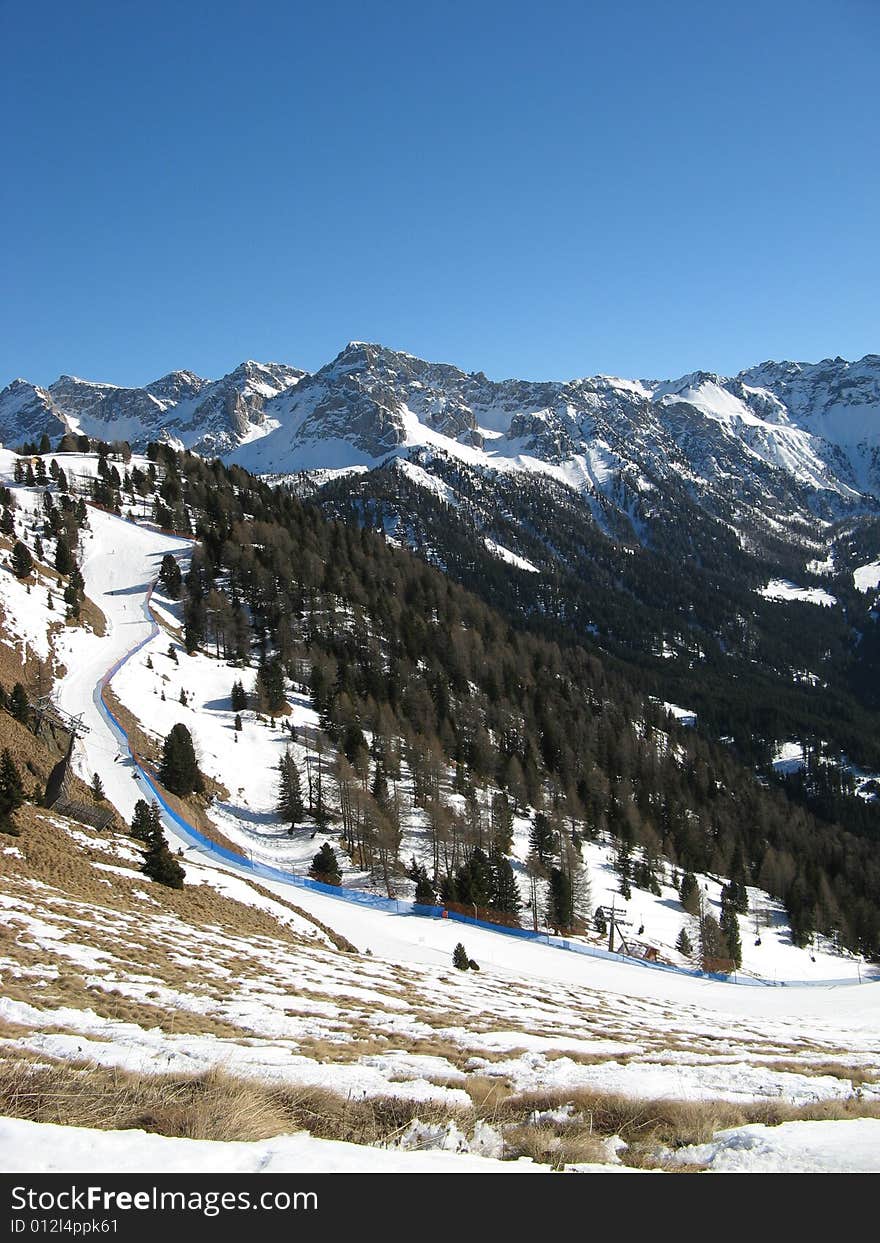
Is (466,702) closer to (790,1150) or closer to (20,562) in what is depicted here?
(20,562)

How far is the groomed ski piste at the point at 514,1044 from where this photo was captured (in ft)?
13.4

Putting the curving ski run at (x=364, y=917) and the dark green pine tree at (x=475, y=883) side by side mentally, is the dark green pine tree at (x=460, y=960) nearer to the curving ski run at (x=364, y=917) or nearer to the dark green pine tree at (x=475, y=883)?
the curving ski run at (x=364, y=917)

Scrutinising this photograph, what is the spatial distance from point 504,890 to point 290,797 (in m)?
20.1

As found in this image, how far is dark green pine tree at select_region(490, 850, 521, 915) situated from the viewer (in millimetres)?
51000

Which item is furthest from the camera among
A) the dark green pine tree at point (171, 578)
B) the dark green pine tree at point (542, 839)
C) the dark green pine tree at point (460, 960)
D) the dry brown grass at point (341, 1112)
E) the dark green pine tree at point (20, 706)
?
the dark green pine tree at point (171, 578)

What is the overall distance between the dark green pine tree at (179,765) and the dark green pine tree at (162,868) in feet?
70.3

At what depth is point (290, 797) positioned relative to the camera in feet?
182

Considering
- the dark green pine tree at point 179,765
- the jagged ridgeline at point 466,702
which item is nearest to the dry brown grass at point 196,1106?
the dark green pine tree at point 179,765

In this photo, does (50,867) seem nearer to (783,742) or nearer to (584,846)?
(584,846)

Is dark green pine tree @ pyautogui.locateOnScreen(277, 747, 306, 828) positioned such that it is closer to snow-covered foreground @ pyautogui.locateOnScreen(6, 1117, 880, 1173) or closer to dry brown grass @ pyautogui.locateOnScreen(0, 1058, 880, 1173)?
dry brown grass @ pyautogui.locateOnScreen(0, 1058, 880, 1173)

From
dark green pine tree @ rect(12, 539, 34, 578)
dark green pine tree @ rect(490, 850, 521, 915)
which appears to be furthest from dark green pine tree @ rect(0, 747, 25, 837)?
dark green pine tree @ rect(12, 539, 34, 578)

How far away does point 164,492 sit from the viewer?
125688 mm

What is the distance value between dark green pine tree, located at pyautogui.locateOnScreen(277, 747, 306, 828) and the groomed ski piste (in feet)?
41.8
